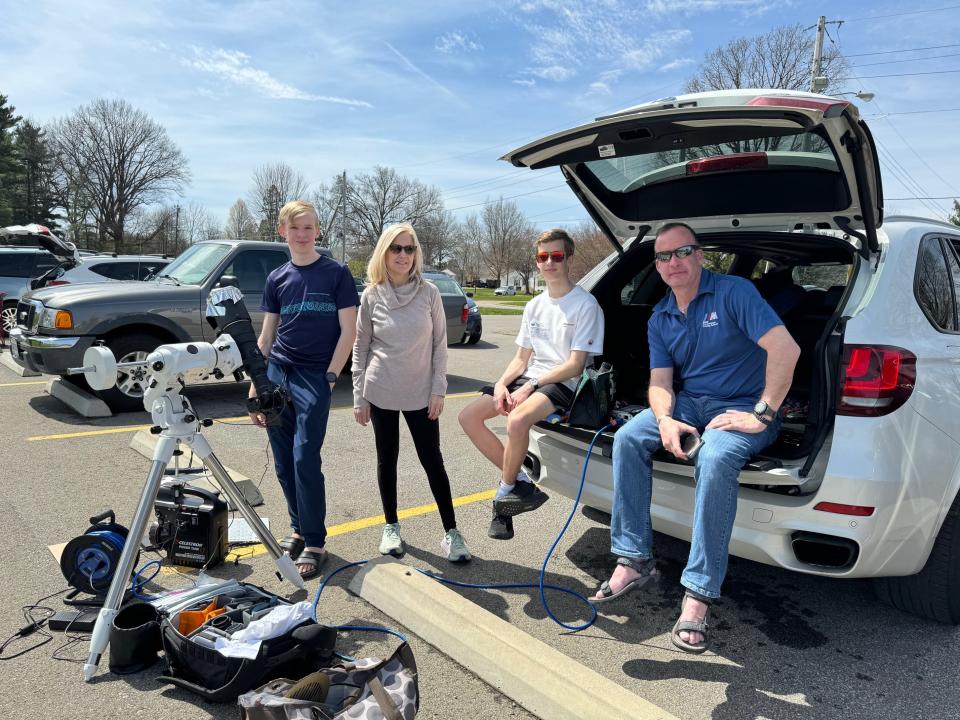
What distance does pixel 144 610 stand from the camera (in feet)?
8.68

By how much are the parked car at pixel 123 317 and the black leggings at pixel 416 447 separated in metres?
3.79

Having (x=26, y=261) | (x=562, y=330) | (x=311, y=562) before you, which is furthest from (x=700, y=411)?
(x=26, y=261)

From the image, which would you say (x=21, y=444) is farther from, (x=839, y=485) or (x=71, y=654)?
(x=839, y=485)

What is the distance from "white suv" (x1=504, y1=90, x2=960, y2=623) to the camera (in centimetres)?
266

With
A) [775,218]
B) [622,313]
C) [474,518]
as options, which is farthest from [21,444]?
[775,218]

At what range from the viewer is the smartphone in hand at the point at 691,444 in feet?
9.45

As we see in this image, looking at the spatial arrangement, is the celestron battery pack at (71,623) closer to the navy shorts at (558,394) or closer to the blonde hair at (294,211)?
the blonde hair at (294,211)

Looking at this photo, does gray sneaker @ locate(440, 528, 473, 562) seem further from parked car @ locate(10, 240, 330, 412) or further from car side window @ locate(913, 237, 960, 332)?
parked car @ locate(10, 240, 330, 412)

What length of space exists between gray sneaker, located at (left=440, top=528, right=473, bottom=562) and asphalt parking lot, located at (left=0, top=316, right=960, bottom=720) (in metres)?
0.06

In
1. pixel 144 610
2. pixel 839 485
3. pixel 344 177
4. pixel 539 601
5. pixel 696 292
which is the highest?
pixel 344 177

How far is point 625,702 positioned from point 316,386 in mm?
2167

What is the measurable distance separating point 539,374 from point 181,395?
5.98 ft

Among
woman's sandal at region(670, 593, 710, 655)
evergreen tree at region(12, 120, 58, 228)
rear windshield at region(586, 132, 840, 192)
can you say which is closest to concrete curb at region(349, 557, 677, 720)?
woman's sandal at region(670, 593, 710, 655)

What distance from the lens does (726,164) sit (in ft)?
11.8
